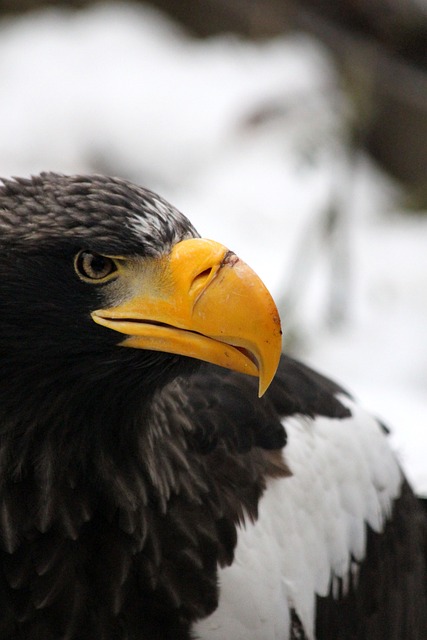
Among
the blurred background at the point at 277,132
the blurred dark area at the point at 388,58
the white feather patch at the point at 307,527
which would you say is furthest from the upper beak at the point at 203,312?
the blurred dark area at the point at 388,58

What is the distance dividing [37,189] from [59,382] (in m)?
0.36

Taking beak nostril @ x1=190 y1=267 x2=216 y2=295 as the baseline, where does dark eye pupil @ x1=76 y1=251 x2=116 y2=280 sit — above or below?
below

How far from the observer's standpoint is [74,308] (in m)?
2.13

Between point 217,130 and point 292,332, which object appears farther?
point 217,130

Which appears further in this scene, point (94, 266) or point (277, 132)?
point (277, 132)

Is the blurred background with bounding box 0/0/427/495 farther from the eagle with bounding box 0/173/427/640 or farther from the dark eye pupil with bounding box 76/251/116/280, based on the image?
the dark eye pupil with bounding box 76/251/116/280

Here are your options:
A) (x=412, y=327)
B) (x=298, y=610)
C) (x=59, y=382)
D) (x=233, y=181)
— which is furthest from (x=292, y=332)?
(x=59, y=382)

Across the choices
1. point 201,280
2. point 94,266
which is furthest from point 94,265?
point 201,280

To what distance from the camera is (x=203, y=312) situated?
204 centimetres

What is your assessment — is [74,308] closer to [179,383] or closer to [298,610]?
[179,383]

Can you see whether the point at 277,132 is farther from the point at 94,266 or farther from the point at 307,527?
the point at 94,266

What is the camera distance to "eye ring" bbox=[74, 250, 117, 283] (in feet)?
6.86

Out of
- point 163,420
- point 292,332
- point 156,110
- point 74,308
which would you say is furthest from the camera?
point 156,110

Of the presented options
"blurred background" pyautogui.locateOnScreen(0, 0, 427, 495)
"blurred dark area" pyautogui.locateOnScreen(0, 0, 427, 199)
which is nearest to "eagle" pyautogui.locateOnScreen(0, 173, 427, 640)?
"blurred background" pyautogui.locateOnScreen(0, 0, 427, 495)
